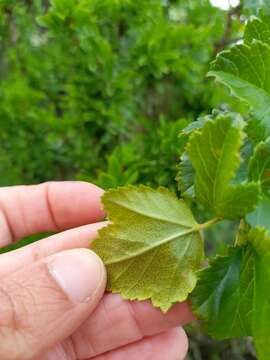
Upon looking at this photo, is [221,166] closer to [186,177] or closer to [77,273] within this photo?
[186,177]

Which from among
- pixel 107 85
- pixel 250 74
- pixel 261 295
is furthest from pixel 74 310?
pixel 107 85

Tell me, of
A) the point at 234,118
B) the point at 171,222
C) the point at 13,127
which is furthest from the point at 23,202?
the point at 234,118

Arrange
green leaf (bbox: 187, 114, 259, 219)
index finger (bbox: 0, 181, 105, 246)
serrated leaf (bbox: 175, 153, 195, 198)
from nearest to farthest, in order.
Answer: green leaf (bbox: 187, 114, 259, 219)
serrated leaf (bbox: 175, 153, 195, 198)
index finger (bbox: 0, 181, 105, 246)

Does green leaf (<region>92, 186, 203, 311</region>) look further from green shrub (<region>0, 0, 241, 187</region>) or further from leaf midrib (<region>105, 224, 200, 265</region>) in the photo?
green shrub (<region>0, 0, 241, 187</region>)

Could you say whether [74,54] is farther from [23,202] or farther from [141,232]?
[141,232]

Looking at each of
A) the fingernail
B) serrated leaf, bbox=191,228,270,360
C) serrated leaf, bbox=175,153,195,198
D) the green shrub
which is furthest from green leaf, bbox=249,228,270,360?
the green shrub

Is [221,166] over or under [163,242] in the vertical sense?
over
